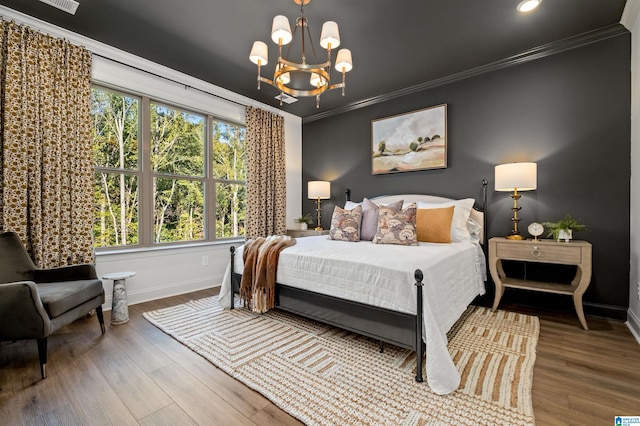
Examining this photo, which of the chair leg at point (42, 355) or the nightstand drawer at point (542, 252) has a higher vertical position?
the nightstand drawer at point (542, 252)

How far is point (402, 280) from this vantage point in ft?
5.94

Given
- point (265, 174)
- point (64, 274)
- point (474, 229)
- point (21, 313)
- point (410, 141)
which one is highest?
point (410, 141)

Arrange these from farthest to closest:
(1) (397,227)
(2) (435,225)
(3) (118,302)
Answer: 1. (2) (435,225)
2. (1) (397,227)
3. (3) (118,302)

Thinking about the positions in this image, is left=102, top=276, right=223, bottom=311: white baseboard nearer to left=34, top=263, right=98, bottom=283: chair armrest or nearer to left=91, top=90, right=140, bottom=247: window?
left=91, top=90, right=140, bottom=247: window

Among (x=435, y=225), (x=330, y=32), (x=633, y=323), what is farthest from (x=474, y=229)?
(x=330, y=32)

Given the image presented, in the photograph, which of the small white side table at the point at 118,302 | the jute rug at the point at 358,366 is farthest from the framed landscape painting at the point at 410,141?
the small white side table at the point at 118,302

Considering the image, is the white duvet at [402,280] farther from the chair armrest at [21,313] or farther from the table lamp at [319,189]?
the table lamp at [319,189]

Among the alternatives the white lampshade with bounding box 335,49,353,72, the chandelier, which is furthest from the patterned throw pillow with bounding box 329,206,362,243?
the white lampshade with bounding box 335,49,353,72

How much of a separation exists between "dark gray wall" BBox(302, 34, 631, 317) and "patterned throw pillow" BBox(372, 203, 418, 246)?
104cm

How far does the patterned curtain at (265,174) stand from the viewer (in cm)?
437

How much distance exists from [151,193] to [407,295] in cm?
322

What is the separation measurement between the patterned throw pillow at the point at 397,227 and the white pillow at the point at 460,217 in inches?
19.8

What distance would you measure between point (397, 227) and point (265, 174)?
2.45 metres

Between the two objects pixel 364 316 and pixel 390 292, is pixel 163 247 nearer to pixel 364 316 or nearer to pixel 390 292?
pixel 364 316
